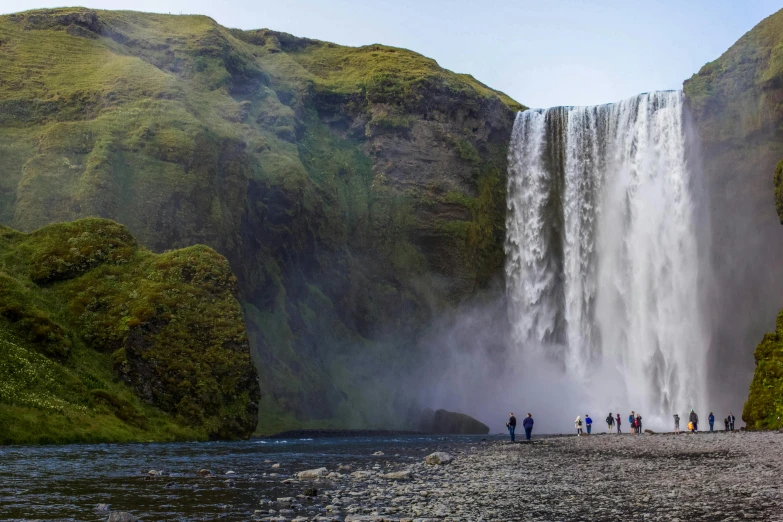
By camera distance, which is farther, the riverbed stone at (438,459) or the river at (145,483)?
the riverbed stone at (438,459)

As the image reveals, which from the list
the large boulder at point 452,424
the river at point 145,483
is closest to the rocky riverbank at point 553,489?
the river at point 145,483

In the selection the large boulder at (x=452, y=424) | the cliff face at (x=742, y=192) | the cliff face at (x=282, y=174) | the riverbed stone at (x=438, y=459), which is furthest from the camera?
the cliff face at (x=282, y=174)

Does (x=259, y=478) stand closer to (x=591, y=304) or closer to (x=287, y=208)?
(x=591, y=304)

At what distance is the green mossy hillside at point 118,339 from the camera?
2012 inches

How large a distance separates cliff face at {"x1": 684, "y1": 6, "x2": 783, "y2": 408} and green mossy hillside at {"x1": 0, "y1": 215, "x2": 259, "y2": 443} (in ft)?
156

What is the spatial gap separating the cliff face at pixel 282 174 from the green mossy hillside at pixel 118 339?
15366 mm

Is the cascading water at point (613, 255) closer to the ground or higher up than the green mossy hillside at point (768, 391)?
higher up

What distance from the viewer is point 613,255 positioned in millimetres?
87625

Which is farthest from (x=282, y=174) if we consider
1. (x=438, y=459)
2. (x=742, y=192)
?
(x=438, y=459)

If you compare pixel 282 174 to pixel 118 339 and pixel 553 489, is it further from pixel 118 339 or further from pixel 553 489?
pixel 553 489

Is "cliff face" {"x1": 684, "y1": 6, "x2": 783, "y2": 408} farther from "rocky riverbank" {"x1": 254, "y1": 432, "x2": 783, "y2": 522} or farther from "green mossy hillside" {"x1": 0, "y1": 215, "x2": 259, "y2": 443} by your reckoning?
"rocky riverbank" {"x1": 254, "y1": 432, "x2": 783, "y2": 522}

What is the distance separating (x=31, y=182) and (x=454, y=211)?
2031 inches

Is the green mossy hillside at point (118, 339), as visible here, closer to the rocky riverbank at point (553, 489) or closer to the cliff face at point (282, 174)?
the cliff face at point (282, 174)

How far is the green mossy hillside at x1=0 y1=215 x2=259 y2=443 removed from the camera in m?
51.1
